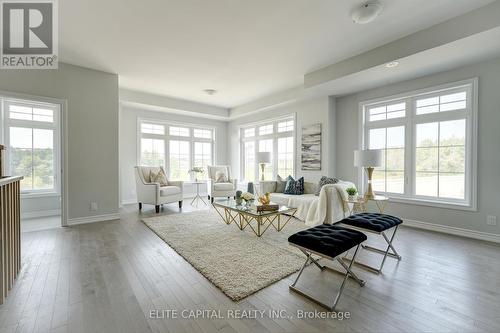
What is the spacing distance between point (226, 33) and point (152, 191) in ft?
11.4

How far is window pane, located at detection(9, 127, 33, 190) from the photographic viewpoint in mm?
4582

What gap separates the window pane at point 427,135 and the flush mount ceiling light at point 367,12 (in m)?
2.30

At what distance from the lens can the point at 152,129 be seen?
6.41 meters

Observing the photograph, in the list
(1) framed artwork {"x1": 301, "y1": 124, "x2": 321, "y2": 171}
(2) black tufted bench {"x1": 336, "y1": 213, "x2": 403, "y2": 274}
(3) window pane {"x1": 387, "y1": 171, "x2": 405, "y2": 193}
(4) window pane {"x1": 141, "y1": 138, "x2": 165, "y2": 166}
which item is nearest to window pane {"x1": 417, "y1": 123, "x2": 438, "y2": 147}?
(3) window pane {"x1": 387, "y1": 171, "x2": 405, "y2": 193}

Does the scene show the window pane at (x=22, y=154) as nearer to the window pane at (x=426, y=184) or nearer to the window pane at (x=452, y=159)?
the window pane at (x=426, y=184)

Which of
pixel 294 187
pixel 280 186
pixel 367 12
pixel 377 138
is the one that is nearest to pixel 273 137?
pixel 280 186

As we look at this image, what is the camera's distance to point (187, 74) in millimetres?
4379

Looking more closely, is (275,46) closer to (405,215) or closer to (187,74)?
(187,74)

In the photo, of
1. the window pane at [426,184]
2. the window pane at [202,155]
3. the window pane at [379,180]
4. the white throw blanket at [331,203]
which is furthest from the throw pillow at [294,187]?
the window pane at [202,155]

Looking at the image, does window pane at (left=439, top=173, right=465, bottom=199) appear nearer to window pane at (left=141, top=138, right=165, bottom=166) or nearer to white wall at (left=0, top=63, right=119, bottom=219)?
white wall at (left=0, top=63, right=119, bottom=219)

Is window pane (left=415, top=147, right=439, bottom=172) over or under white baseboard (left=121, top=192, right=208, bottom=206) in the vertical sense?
over

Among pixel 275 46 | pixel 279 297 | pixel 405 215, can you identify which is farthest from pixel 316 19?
pixel 405 215

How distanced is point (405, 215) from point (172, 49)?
4.75 meters

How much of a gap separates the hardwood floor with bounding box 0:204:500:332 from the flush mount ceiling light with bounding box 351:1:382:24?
2.70 m
